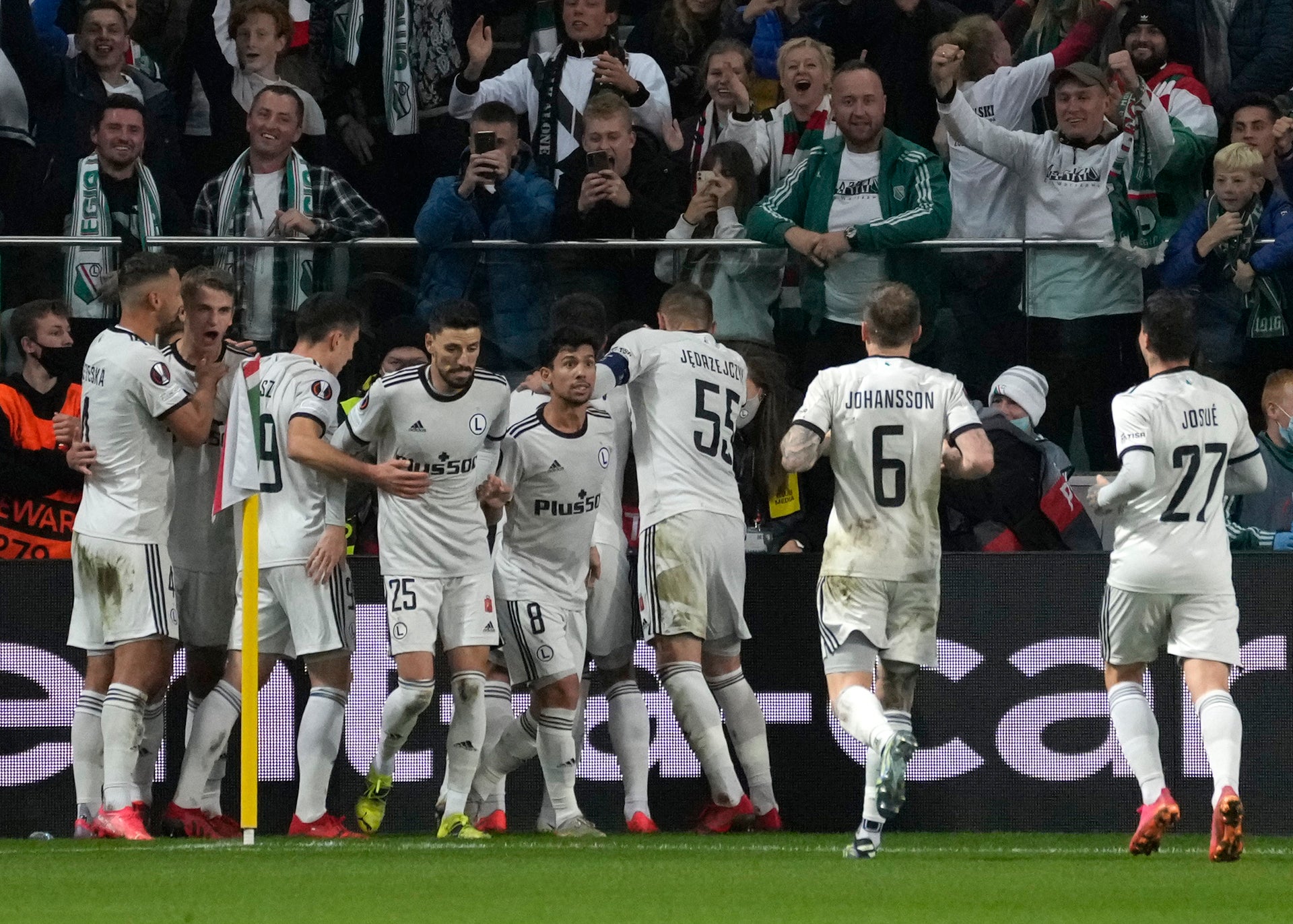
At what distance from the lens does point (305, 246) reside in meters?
9.81

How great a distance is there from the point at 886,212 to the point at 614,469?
2196 millimetres

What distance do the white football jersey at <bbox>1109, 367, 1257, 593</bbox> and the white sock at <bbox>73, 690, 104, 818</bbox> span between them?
15.0ft

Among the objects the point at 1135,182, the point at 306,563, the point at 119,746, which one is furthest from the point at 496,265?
the point at 1135,182

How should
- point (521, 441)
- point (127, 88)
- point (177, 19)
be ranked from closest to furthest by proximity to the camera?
point (521, 441) → point (127, 88) → point (177, 19)

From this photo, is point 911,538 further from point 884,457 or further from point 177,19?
point 177,19

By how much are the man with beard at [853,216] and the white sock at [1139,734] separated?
2.39 metres

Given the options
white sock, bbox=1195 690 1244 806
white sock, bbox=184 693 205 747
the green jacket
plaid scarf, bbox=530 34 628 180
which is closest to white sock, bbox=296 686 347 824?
white sock, bbox=184 693 205 747

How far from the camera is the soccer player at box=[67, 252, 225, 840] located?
29.2ft

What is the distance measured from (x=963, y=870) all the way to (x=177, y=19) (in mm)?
8552

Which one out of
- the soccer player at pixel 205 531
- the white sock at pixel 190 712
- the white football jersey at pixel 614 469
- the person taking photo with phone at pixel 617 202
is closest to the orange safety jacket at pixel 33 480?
the soccer player at pixel 205 531

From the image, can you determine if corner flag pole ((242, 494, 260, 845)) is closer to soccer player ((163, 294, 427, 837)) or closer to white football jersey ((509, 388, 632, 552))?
soccer player ((163, 294, 427, 837))

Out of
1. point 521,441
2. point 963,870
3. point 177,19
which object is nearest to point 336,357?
point 521,441

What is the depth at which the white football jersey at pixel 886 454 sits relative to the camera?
784 centimetres

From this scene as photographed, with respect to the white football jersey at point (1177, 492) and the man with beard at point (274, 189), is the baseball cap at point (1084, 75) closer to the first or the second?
the white football jersey at point (1177, 492)
